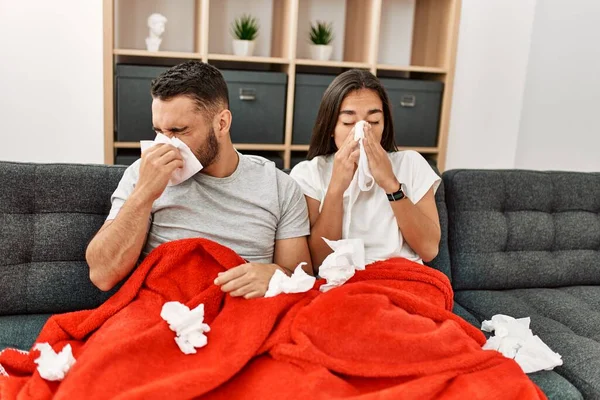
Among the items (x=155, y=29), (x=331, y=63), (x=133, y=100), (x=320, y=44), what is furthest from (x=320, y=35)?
(x=133, y=100)

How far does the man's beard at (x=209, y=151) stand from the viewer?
1.70 metres

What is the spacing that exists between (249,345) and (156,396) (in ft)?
0.81

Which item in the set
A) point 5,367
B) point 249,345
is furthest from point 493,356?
point 5,367

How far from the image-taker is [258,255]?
1.78 metres

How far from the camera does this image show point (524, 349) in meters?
1.63

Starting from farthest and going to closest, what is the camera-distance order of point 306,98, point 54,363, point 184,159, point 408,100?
point 408,100 → point 306,98 → point 184,159 → point 54,363

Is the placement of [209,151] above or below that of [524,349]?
above

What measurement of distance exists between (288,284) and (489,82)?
270cm

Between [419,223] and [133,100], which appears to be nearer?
[419,223]

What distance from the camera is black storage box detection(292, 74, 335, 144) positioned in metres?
3.10

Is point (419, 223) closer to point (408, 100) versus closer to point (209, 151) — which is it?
point (209, 151)

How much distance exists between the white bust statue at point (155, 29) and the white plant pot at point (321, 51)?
78cm

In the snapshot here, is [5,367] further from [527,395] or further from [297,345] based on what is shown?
[527,395]

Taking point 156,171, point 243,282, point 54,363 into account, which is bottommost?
point 54,363
